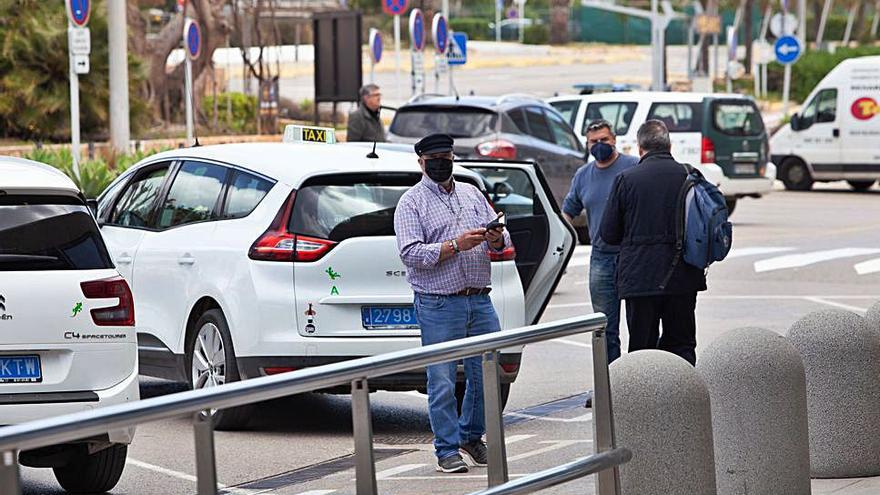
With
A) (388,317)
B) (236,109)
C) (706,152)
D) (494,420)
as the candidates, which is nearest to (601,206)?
(388,317)

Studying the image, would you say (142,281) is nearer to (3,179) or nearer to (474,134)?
(3,179)

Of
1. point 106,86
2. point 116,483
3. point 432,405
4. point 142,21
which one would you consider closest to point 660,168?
point 432,405

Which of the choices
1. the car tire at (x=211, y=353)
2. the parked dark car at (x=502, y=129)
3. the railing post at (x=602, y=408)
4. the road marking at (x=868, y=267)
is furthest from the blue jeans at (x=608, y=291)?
the parked dark car at (x=502, y=129)

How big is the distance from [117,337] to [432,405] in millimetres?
1586

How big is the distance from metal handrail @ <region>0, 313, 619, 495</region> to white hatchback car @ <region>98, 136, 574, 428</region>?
10.8ft

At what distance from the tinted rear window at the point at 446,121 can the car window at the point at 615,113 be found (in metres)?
4.35

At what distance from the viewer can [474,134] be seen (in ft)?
66.1

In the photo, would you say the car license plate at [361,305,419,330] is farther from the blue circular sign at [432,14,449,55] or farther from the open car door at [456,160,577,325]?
the blue circular sign at [432,14,449,55]

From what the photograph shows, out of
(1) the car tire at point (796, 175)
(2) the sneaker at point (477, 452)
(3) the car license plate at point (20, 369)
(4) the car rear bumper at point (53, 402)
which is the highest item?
(3) the car license plate at point (20, 369)

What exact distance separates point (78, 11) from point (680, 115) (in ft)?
32.6

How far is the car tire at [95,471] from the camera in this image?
4.70 meters

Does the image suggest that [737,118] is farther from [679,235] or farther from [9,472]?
[9,472]

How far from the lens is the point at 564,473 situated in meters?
5.68

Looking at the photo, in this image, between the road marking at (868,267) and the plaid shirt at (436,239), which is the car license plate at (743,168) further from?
the plaid shirt at (436,239)
